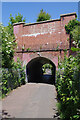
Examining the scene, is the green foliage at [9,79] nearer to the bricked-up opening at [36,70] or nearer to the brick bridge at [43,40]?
the bricked-up opening at [36,70]

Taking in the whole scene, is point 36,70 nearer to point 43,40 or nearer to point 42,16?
point 43,40

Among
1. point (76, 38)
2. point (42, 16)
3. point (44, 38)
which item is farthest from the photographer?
point (42, 16)

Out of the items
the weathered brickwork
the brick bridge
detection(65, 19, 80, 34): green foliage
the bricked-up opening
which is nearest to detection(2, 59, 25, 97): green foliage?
the bricked-up opening

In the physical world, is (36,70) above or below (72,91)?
below

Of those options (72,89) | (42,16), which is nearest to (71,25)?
(72,89)

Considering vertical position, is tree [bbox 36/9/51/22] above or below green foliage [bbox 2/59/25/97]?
above

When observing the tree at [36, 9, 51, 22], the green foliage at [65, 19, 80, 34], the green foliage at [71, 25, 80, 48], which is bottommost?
the green foliage at [71, 25, 80, 48]

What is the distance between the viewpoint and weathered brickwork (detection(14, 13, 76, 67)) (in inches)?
372

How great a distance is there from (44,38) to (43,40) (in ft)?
0.79

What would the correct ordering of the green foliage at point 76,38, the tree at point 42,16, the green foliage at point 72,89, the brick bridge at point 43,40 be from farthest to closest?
the tree at point 42,16 → the brick bridge at point 43,40 → the green foliage at point 72,89 → the green foliage at point 76,38

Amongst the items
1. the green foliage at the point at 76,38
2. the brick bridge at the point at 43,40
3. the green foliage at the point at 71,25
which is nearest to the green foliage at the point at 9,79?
the brick bridge at the point at 43,40

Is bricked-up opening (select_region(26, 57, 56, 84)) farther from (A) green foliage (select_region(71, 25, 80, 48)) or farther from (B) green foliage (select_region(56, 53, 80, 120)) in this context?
(B) green foliage (select_region(56, 53, 80, 120))

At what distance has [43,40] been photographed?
10180 millimetres

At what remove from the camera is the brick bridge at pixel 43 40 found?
9438mm
